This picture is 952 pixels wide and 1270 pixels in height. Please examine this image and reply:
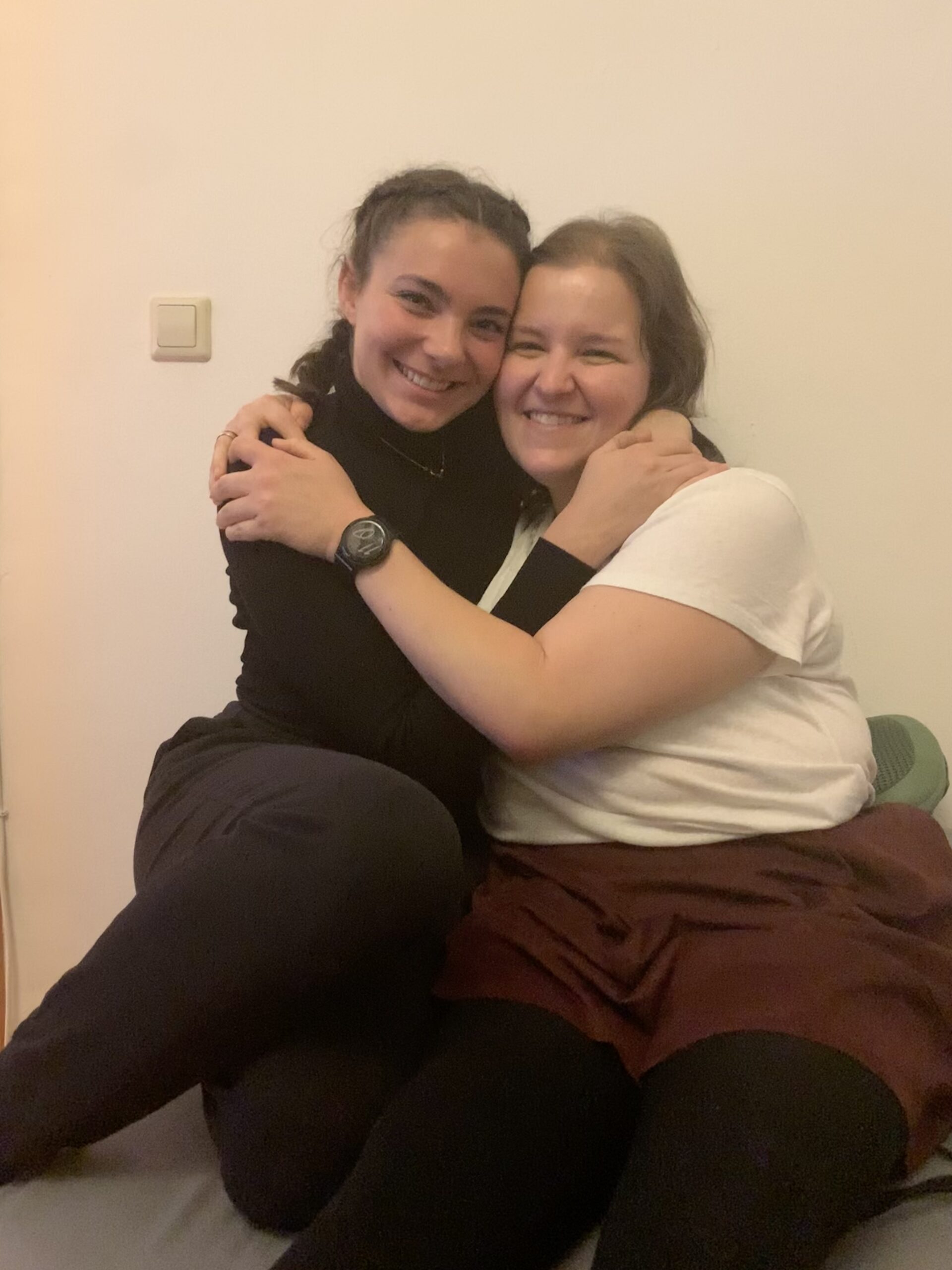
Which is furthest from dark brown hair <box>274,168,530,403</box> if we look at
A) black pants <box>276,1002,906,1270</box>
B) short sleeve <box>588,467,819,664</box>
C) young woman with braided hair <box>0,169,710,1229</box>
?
black pants <box>276,1002,906,1270</box>

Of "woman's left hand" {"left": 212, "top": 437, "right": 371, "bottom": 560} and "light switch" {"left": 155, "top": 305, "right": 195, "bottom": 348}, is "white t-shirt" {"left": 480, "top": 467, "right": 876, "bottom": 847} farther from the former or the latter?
"light switch" {"left": 155, "top": 305, "right": 195, "bottom": 348}

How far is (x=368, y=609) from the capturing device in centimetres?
91

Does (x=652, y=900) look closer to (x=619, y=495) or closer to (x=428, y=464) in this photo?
(x=619, y=495)

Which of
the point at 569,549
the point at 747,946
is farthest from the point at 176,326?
the point at 747,946

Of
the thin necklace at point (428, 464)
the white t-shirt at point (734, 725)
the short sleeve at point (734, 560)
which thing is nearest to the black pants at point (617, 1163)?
the white t-shirt at point (734, 725)

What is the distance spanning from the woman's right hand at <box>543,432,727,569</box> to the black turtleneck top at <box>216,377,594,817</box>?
0.02m

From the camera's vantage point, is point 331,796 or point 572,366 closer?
point 331,796

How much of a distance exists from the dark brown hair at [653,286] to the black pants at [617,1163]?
67 centimetres

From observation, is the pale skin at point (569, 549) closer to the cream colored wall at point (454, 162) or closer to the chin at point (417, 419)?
the chin at point (417, 419)

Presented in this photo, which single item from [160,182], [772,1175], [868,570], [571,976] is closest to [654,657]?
[571,976]

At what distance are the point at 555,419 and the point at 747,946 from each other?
1.85ft

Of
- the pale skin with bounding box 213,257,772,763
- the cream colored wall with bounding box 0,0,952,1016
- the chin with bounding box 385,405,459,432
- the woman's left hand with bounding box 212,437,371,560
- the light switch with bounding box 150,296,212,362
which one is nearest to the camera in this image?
the pale skin with bounding box 213,257,772,763

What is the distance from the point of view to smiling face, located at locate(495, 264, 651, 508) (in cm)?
98

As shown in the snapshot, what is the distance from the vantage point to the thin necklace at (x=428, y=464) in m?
1.03
